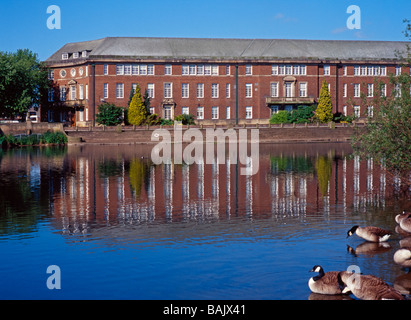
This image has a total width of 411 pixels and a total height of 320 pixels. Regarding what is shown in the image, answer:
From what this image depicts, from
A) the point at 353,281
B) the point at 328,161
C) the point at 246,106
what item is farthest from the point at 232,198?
the point at 246,106

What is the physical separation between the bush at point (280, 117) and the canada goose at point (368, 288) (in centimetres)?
6424

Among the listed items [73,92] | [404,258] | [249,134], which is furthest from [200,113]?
[404,258]

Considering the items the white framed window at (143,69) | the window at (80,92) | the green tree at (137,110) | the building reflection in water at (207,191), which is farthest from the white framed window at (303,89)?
the building reflection in water at (207,191)

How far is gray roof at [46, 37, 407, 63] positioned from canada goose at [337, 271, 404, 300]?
68.4 m

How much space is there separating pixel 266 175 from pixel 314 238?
52.6 ft

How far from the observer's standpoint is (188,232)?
1708cm

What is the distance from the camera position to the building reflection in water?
20375mm

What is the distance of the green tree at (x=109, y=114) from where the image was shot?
72500mm

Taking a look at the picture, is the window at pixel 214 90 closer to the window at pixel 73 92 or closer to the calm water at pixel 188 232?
the window at pixel 73 92

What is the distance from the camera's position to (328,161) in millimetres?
40781

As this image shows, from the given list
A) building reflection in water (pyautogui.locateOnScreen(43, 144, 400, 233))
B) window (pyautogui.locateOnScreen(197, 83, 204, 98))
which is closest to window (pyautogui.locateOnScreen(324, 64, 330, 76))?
window (pyautogui.locateOnScreen(197, 83, 204, 98))

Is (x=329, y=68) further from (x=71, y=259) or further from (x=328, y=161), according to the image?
(x=71, y=259)

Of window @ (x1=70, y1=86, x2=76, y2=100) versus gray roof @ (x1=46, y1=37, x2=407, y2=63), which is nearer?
gray roof @ (x1=46, y1=37, x2=407, y2=63)

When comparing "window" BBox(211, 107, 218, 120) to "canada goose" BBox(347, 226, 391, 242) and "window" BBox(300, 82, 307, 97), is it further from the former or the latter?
"canada goose" BBox(347, 226, 391, 242)
